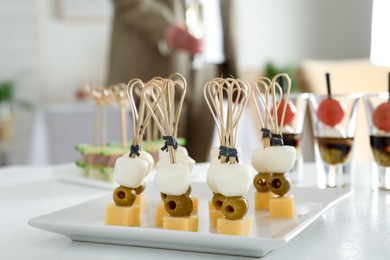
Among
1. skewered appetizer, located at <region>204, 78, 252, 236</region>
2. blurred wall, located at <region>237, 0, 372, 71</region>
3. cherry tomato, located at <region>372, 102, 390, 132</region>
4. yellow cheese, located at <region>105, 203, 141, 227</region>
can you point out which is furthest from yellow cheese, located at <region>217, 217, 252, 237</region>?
blurred wall, located at <region>237, 0, 372, 71</region>

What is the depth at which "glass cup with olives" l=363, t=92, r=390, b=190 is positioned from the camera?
108 cm

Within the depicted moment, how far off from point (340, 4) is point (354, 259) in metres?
5.13

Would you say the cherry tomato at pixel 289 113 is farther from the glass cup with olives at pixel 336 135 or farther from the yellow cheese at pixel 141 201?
the yellow cheese at pixel 141 201

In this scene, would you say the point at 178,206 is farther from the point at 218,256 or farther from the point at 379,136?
the point at 379,136

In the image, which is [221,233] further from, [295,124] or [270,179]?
[295,124]

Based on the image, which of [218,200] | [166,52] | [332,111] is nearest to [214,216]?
[218,200]

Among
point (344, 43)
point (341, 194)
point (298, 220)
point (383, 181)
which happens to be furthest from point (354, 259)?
point (344, 43)

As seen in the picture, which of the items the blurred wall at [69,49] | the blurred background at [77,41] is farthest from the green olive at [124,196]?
the blurred wall at [69,49]

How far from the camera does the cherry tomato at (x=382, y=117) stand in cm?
108

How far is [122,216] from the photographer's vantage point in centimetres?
74

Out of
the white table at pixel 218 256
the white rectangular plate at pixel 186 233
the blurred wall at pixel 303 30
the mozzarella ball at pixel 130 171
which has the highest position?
the blurred wall at pixel 303 30

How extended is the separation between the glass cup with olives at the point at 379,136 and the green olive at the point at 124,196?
0.48 metres

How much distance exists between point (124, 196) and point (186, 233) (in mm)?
133

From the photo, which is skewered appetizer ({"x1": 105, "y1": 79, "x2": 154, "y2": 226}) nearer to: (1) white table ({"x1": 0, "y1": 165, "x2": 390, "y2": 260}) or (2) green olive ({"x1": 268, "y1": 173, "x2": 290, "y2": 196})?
(1) white table ({"x1": 0, "y1": 165, "x2": 390, "y2": 260})
